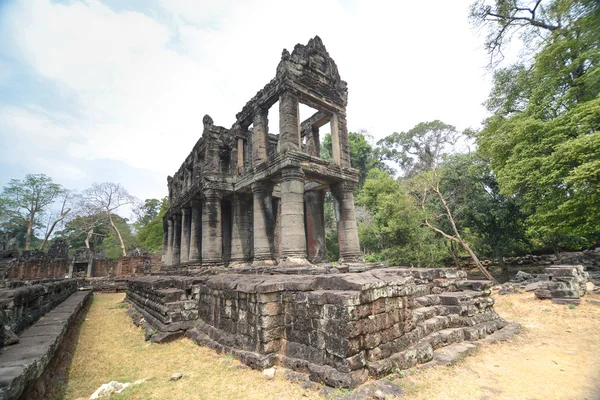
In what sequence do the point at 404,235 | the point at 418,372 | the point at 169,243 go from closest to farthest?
the point at 418,372 → the point at 404,235 → the point at 169,243

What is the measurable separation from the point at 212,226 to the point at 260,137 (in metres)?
4.66

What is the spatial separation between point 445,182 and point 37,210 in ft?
161

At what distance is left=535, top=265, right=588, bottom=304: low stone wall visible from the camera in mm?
7857

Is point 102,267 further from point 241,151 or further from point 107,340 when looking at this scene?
point 107,340

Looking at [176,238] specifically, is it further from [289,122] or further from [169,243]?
[289,122]

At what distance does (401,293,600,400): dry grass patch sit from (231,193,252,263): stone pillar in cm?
927

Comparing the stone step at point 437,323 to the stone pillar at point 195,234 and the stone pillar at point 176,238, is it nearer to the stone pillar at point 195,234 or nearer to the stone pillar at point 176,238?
the stone pillar at point 195,234

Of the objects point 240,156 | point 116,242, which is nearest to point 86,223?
point 116,242

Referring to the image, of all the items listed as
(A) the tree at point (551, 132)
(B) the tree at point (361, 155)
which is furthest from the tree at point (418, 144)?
(A) the tree at point (551, 132)

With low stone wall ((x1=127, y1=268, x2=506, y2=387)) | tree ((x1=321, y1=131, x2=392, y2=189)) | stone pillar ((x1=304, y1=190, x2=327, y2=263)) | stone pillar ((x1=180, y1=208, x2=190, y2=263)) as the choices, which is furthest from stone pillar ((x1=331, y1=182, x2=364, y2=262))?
tree ((x1=321, y1=131, x2=392, y2=189))

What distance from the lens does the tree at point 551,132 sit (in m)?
9.27

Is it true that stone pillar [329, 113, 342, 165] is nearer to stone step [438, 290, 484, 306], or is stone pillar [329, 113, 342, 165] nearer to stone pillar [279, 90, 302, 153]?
stone pillar [279, 90, 302, 153]

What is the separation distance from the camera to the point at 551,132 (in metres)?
10.5

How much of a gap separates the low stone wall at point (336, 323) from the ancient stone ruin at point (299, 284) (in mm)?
19
